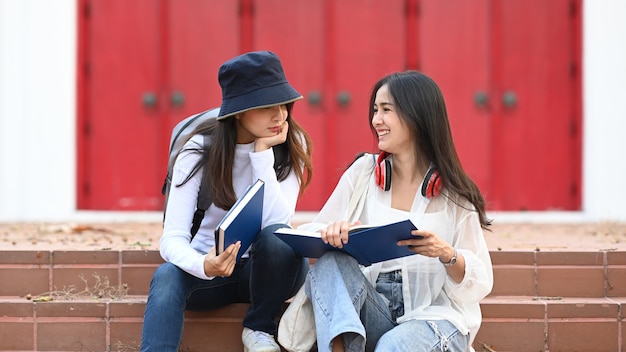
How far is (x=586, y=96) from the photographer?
22.9 feet

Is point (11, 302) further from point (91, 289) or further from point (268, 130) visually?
point (268, 130)

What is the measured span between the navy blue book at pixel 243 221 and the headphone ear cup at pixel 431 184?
0.63 meters

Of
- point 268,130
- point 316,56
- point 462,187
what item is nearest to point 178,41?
point 316,56

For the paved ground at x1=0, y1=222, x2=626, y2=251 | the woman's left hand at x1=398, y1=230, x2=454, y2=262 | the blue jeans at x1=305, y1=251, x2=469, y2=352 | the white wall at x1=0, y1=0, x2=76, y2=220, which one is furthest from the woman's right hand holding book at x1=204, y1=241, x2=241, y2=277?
the white wall at x1=0, y1=0, x2=76, y2=220

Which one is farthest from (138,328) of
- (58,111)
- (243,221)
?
(58,111)

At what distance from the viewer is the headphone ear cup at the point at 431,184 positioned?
344 centimetres

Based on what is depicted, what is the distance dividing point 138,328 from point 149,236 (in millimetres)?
1370

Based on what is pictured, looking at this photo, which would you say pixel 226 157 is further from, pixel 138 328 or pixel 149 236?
pixel 149 236

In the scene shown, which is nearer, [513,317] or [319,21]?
[513,317]

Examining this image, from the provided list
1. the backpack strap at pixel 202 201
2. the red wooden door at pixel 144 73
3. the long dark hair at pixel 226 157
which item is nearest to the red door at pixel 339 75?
the red wooden door at pixel 144 73

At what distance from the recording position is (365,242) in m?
3.16

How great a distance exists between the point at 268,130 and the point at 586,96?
13.6 feet

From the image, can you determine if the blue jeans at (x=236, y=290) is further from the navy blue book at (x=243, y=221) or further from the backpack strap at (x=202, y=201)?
the backpack strap at (x=202, y=201)

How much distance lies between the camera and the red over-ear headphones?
3.44 m
